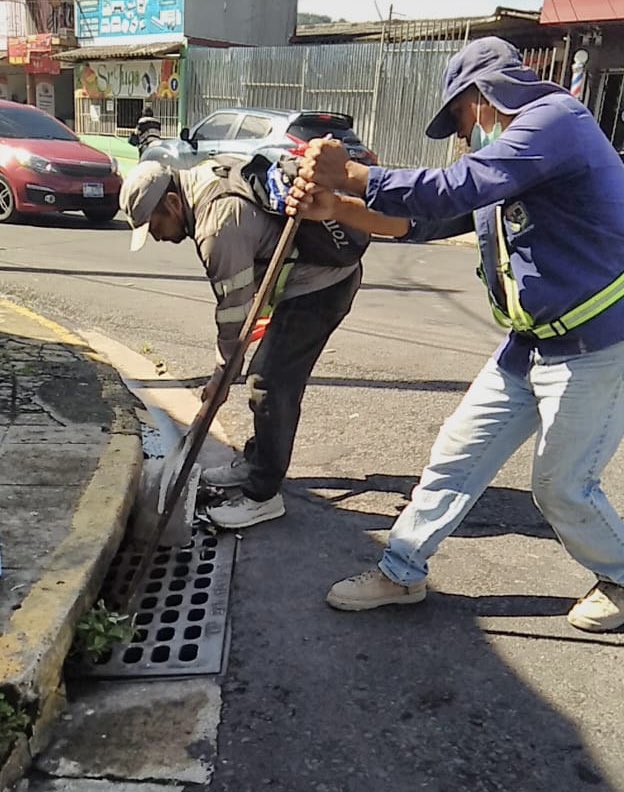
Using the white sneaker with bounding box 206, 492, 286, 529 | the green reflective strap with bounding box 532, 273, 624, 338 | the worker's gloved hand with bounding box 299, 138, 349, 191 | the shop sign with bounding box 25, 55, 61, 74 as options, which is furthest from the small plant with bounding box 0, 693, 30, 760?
the shop sign with bounding box 25, 55, 61, 74

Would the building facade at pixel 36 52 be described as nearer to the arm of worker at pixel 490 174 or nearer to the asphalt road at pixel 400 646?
the asphalt road at pixel 400 646

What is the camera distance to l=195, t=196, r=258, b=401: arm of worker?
10.2 ft

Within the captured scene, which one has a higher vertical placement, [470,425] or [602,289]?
[602,289]

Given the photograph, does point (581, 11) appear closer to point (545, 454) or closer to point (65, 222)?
point (65, 222)

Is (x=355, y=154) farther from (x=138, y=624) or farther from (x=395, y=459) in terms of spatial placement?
(x=138, y=624)

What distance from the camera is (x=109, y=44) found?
2408cm

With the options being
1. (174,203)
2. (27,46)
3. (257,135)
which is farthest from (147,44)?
(174,203)

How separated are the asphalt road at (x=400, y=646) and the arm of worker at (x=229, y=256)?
36.6 inches

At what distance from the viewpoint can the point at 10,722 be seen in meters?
2.21

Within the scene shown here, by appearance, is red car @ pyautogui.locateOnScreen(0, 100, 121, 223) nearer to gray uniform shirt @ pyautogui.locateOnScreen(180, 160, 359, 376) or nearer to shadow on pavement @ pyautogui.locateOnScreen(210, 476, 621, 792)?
gray uniform shirt @ pyautogui.locateOnScreen(180, 160, 359, 376)

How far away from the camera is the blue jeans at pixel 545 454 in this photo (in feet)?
8.50

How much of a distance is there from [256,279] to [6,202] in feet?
30.7

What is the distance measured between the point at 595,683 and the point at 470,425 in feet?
2.97

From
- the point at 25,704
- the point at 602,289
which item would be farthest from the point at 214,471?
the point at 602,289
